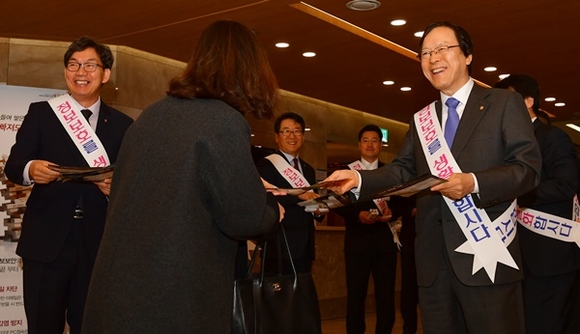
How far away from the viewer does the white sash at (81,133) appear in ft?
10.2

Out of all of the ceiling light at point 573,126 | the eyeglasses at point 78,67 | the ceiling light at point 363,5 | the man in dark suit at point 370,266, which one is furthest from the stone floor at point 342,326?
the ceiling light at point 573,126

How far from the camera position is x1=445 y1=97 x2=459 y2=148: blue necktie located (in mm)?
2729

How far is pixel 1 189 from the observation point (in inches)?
215

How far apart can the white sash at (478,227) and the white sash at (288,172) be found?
2337 mm

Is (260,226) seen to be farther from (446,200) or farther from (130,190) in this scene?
(446,200)

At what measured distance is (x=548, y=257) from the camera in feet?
12.2

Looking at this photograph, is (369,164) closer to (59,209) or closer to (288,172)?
(288,172)

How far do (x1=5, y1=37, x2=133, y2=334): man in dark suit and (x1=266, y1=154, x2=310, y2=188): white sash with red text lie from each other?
189 centimetres

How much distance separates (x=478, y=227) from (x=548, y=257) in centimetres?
138

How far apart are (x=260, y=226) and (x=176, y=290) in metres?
0.28

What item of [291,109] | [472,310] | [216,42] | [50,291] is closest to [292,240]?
[50,291]

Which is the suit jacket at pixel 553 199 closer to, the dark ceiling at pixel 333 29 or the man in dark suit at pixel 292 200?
the man in dark suit at pixel 292 200

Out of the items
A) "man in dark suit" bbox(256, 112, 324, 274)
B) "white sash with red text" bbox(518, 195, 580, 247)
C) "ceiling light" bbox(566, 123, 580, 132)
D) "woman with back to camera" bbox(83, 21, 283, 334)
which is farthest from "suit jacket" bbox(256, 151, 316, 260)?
"ceiling light" bbox(566, 123, 580, 132)

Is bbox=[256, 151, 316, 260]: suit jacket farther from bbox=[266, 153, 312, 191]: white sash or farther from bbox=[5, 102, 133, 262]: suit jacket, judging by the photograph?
bbox=[5, 102, 133, 262]: suit jacket
